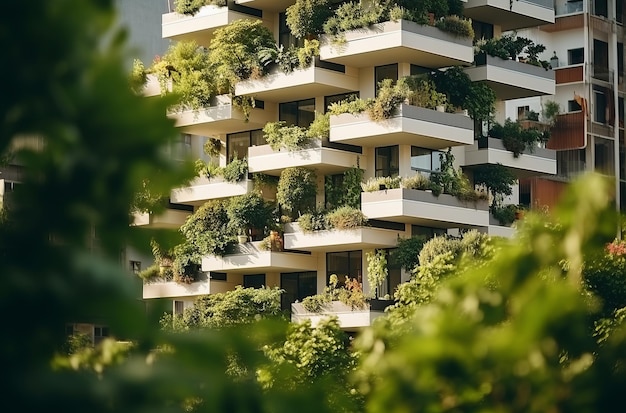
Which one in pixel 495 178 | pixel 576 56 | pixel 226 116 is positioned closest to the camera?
pixel 495 178

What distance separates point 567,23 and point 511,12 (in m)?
13.8

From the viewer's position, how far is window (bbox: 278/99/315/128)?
186 ft

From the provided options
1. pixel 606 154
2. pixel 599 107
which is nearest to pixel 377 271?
pixel 599 107

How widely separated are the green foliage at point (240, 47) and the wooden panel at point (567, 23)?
1770 cm

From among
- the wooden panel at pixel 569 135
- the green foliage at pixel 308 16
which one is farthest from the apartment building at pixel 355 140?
the wooden panel at pixel 569 135

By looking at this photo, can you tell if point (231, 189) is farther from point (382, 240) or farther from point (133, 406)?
point (133, 406)

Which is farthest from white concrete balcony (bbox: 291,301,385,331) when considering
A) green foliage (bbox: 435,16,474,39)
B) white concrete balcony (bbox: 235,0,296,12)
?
white concrete balcony (bbox: 235,0,296,12)

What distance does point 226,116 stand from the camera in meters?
57.0

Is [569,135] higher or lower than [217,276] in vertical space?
higher

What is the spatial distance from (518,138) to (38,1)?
177ft

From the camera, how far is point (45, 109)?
3250mm

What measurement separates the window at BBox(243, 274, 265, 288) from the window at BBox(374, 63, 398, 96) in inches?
298

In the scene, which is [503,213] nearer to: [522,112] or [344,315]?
[344,315]

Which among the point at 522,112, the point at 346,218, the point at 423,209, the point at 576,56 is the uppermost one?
the point at 576,56
